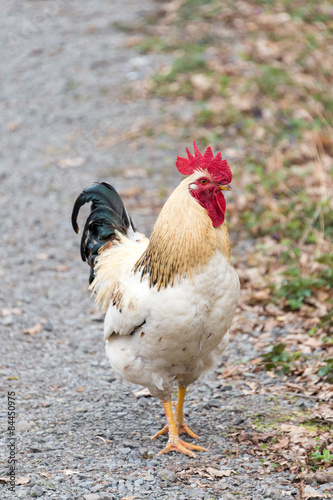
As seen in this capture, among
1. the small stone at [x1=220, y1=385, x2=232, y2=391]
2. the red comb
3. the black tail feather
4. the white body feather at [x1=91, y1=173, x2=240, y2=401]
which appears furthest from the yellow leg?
the red comb

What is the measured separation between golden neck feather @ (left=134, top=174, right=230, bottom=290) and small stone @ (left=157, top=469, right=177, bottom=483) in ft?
3.90

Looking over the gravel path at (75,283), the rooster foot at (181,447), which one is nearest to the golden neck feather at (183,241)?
the rooster foot at (181,447)

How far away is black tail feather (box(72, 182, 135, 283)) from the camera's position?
5078mm

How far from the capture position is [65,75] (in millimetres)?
12758

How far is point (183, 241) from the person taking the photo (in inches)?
159

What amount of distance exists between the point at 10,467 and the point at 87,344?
2.16 m

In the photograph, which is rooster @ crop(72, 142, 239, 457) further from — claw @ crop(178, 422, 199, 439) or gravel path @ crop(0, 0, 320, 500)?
gravel path @ crop(0, 0, 320, 500)

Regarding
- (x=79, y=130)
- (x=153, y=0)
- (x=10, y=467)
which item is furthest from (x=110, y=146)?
(x=10, y=467)

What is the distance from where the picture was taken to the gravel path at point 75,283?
409 cm

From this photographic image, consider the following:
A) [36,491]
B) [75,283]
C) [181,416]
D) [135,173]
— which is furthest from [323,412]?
[135,173]

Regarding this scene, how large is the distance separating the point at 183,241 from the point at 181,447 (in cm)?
146

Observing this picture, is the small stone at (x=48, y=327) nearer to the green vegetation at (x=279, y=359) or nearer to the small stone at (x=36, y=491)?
the green vegetation at (x=279, y=359)

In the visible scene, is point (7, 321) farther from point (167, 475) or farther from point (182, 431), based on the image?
point (167, 475)

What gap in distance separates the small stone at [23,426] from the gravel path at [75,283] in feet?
0.04
